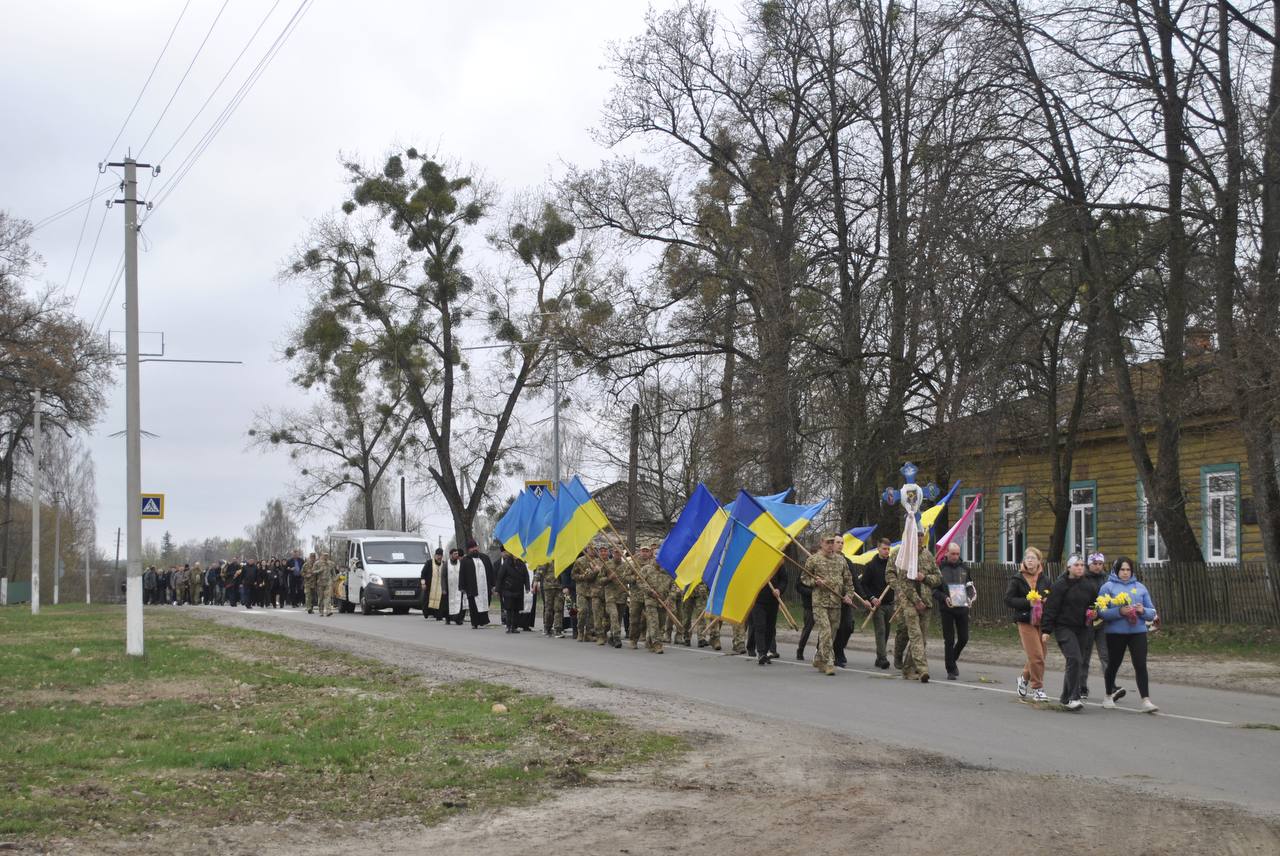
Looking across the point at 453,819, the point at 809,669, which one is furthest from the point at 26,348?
the point at 453,819

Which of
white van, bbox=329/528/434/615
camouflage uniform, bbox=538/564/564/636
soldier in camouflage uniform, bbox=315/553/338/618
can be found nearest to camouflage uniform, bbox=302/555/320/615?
white van, bbox=329/528/434/615

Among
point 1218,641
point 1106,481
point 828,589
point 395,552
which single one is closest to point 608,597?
point 828,589

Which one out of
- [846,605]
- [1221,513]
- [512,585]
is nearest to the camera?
[846,605]

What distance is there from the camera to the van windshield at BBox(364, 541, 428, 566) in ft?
127

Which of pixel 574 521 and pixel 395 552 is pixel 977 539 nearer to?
pixel 395 552

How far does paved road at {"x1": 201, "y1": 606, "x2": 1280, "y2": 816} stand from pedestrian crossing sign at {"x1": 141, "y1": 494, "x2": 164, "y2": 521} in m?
6.18

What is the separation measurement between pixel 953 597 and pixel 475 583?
48.5ft

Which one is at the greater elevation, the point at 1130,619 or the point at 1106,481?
the point at 1106,481

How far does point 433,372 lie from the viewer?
49781 millimetres

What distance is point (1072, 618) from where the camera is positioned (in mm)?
13703

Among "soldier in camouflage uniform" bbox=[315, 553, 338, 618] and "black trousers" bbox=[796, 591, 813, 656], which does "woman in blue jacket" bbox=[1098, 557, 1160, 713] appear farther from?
"soldier in camouflage uniform" bbox=[315, 553, 338, 618]

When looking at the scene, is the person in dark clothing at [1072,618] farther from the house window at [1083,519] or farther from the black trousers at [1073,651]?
the house window at [1083,519]

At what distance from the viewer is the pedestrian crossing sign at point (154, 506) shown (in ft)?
77.4

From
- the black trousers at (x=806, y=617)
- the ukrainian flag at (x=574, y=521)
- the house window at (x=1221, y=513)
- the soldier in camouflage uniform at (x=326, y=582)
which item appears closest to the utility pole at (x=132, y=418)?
the ukrainian flag at (x=574, y=521)
